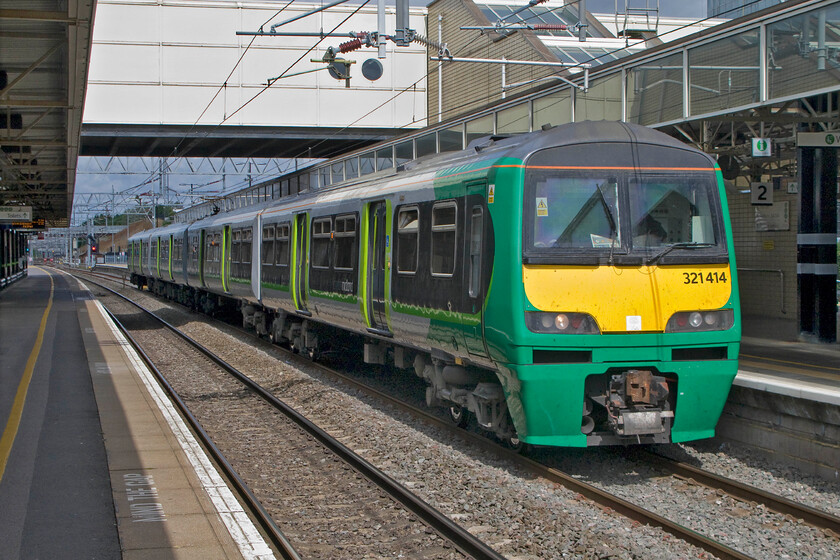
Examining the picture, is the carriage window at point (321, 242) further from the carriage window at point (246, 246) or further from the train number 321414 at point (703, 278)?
the train number 321414 at point (703, 278)

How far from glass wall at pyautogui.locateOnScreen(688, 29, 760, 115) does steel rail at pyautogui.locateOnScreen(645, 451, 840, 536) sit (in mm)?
4841

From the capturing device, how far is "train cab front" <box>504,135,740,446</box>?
23.7 feet

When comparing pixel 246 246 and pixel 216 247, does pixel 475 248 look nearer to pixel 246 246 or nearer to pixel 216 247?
pixel 246 246

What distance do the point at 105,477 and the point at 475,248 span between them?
12.6ft

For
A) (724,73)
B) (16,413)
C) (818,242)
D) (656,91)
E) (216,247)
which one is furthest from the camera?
(216,247)

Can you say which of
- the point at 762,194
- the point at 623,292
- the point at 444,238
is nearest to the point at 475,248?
the point at 444,238

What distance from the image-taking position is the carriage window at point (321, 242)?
43.0 ft

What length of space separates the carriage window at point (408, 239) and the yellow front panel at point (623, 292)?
254 centimetres

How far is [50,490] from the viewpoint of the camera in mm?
7117

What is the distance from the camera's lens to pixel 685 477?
755 centimetres

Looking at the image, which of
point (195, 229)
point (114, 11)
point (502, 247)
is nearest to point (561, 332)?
point (502, 247)

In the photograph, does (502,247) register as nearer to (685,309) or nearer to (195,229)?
(685,309)

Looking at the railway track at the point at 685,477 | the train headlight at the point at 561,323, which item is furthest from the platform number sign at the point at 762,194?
the train headlight at the point at 561,323

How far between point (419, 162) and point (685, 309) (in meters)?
4.53
